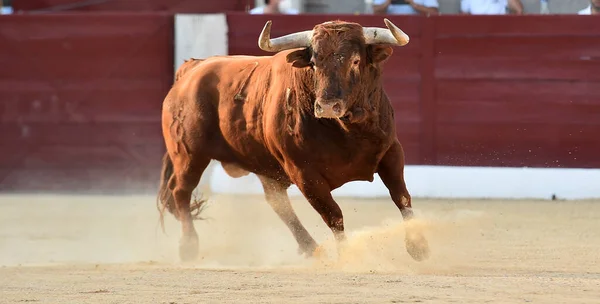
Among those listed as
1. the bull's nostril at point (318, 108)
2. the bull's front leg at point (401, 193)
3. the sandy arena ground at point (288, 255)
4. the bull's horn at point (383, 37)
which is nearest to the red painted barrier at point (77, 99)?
the sandy arena ground at point (288, 255)

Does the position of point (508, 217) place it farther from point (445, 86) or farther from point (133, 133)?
point (133, 133)

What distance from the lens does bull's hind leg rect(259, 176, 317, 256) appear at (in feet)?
20.7

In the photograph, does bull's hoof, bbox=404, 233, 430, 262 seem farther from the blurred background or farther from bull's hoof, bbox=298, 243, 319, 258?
the blurred background

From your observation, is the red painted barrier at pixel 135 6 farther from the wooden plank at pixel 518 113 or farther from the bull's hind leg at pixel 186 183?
the bull's hind leg at pixel 186 183

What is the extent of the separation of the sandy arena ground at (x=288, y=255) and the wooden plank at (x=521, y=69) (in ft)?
3.47

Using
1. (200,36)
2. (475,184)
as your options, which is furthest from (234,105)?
(200,36)

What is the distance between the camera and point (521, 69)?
909 centimetres

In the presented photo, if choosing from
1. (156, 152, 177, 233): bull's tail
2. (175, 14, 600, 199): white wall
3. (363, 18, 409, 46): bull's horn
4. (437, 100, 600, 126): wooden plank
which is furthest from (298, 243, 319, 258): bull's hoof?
(437, 100, 600, 126): wooden plank

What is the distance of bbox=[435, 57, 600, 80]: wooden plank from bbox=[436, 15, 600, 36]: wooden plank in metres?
0.19

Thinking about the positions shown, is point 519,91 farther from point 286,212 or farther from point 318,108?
point 318,108

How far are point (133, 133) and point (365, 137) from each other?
459 cm

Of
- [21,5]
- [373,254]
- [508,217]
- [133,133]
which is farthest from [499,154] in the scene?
[21,5]

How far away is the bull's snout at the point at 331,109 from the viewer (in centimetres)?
521

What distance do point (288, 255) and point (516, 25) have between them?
135 inches
